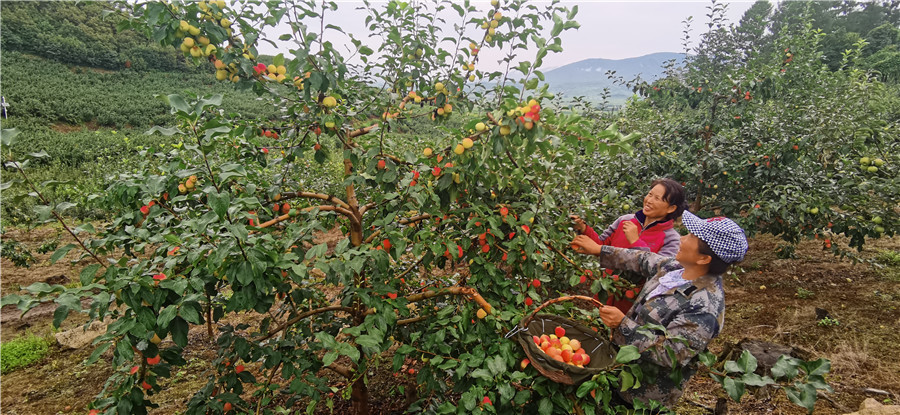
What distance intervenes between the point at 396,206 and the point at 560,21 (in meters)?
1.00

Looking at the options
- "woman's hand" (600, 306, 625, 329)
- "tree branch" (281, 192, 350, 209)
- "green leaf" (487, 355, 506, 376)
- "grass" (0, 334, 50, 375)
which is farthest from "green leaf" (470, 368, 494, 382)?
"grass" (0, 334, 50, 375)

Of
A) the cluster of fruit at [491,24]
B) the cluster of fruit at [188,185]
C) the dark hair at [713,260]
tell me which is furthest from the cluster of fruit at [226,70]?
the dark hair at [713,260]

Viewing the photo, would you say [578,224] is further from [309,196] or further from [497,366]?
[309,196]

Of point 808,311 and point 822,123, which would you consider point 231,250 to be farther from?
point 822,123

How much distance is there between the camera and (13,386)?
3.21 m

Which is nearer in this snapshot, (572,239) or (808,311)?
(572,239)

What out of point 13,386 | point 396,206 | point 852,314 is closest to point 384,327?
point 396,206

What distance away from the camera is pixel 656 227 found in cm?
234

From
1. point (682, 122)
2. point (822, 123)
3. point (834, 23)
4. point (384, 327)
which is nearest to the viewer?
point (384, 327)

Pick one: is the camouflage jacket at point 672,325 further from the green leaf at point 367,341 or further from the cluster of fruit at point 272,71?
the cluster of fruit at point 272,71

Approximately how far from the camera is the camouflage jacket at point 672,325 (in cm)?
146

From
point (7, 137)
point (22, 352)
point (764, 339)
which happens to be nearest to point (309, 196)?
point (7, 137)

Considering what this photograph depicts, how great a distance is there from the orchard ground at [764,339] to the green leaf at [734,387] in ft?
Answer: 4.95

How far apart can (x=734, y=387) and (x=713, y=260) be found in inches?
23.9
